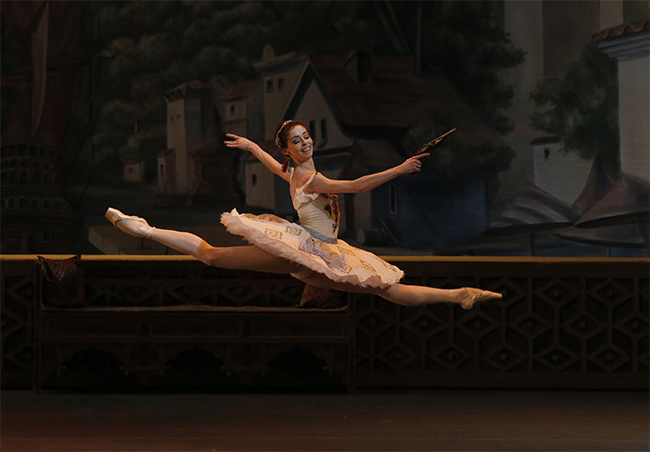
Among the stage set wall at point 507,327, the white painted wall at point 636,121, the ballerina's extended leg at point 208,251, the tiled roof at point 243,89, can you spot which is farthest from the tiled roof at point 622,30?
the ballerina's extended leg at point 208,251

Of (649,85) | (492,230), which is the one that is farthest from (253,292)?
(649,85)

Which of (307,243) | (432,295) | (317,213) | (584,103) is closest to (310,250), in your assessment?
(307,243)

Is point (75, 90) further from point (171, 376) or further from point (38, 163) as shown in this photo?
point (171, 376)

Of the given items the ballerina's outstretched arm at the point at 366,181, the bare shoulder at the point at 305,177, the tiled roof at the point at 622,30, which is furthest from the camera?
the tiled roof at the point at 622,30

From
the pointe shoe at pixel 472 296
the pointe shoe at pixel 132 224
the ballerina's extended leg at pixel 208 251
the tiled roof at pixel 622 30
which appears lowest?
the pointe shoe at pixel 472 296

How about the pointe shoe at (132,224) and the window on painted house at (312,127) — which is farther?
the window on painted house at (312,127)

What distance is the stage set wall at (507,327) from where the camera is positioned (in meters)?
5.55

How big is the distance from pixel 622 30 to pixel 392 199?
2.23m

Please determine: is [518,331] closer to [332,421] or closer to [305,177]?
[332,421]

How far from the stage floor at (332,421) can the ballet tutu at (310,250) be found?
949 millimetres

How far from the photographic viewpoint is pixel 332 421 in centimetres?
455

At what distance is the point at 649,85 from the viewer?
5.95 m

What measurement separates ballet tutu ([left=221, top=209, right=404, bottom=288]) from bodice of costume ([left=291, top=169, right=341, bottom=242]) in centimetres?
3

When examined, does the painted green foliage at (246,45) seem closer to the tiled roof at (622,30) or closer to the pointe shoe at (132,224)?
the tiled roof at (622,30)
